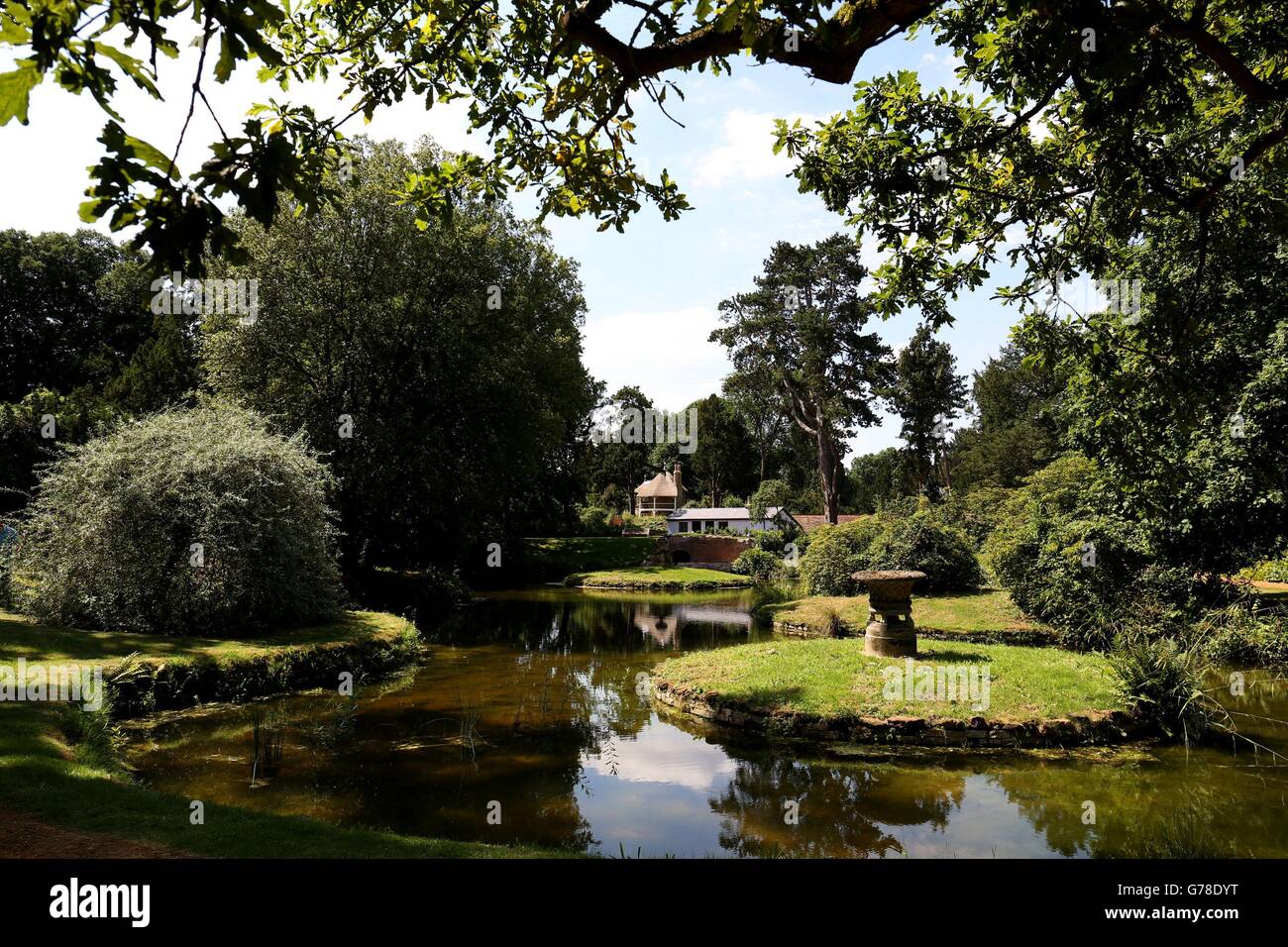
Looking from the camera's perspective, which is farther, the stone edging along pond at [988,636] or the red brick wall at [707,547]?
the red brick wall at [707,547]

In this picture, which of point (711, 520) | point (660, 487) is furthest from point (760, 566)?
point (660, 487)

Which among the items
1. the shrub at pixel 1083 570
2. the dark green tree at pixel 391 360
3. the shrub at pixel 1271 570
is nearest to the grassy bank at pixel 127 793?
the dark green tree at pixel 391 360

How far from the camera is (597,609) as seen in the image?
27.7 m

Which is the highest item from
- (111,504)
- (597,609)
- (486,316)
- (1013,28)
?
(486,316)

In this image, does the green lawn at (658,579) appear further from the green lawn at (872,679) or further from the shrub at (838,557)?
the green lawn at (872,679)

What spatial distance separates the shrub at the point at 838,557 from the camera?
78.3ft

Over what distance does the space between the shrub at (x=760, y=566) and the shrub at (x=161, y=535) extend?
24.8 m

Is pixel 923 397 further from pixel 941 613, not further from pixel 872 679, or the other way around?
pixel 872 679

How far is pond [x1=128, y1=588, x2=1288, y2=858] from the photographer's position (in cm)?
684
